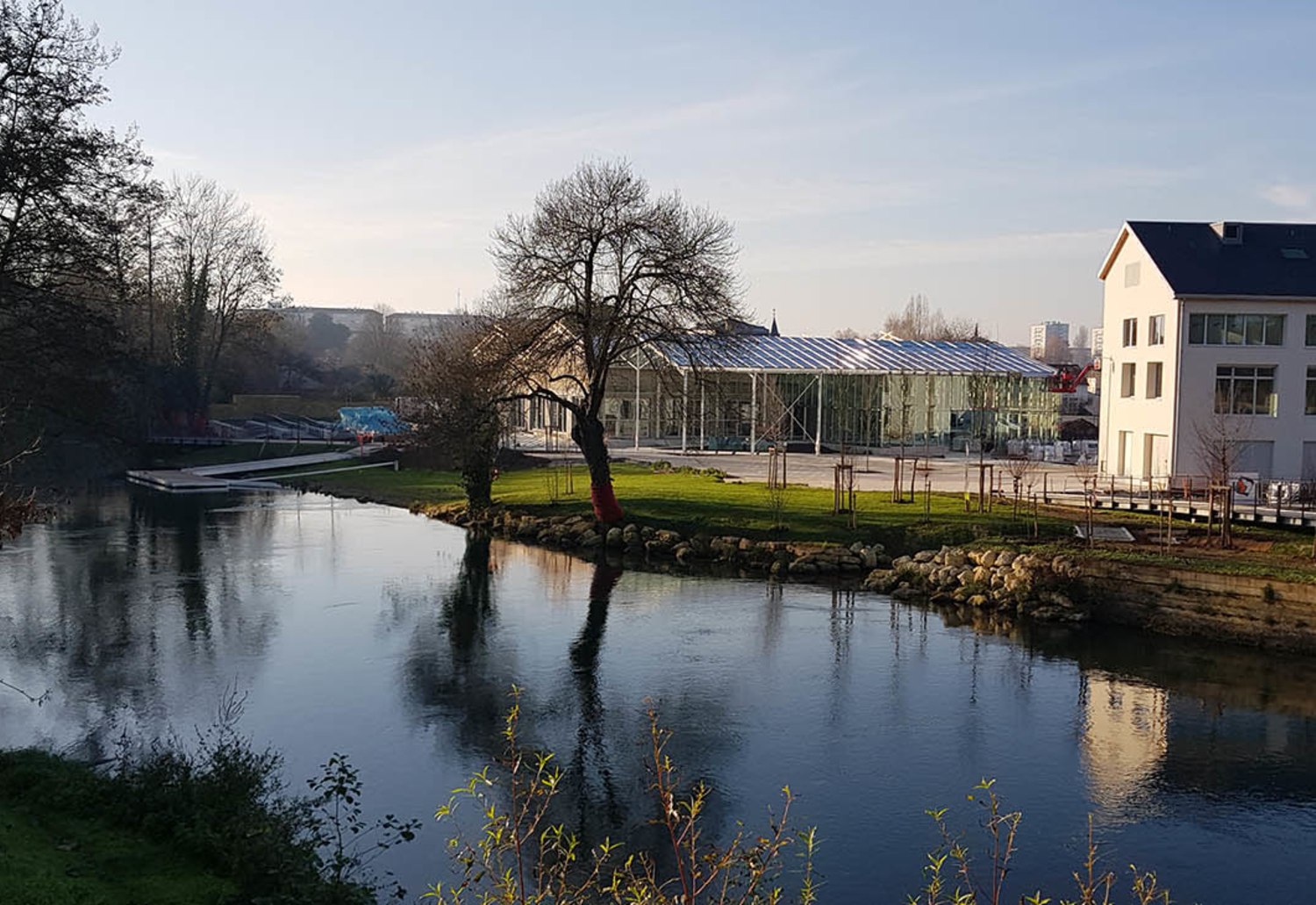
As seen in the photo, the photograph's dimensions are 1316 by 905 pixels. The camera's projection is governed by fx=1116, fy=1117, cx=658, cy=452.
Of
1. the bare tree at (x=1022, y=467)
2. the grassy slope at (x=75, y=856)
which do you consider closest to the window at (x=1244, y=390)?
the bare tree at (x=1022, y=467)

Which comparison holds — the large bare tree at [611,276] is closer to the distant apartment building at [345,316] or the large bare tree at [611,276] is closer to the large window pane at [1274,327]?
the large window pane at [1274,327]

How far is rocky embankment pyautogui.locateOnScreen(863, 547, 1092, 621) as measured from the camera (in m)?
18.7

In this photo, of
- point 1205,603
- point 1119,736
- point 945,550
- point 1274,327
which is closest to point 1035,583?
point 945,550

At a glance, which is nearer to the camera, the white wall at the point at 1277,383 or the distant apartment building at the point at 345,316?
the white wall at the point at 1277,383

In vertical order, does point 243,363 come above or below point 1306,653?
above

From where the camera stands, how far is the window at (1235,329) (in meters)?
26.6

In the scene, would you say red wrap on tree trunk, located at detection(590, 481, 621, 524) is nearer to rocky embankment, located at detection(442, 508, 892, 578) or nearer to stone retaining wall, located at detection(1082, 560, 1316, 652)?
rocky embankment, located at detection(442, 508, 892, 578)

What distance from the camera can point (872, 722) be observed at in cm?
1298

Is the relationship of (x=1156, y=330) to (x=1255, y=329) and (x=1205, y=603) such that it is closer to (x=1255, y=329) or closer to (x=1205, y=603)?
(x=1255, y=329)

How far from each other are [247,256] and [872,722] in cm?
4476

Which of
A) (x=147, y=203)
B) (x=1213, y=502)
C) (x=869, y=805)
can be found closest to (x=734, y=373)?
(x=1213, y=502)

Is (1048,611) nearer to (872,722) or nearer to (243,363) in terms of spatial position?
(872,722)

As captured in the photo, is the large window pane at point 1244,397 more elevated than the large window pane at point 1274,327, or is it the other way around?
the large window pane at point 1274,327

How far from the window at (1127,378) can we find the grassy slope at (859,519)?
635 centimetres
